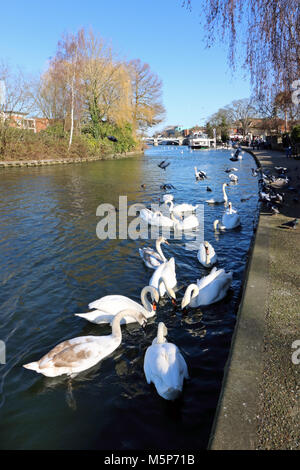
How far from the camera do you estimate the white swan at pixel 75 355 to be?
3.68 m

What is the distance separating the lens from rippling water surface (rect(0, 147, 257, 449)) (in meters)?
3.11

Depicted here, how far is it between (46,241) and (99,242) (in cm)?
154

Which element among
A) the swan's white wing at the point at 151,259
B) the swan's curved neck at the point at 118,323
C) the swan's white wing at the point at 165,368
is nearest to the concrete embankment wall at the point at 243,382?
the swan's white wing at the point at 165,368

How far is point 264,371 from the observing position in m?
2.82

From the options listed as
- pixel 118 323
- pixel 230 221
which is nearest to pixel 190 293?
pixel 118 323

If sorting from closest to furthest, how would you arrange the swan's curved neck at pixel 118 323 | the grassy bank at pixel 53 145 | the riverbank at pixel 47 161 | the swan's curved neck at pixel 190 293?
the swan's curved neck at pixel 118 323
the swan's curved neck at pixel 190 293
the riverbank at pixel 47 161
the grassy bank at pixel 53 145

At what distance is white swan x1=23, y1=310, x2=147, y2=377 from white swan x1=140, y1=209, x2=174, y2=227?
6.29 m

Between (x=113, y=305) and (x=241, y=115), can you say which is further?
(x=241, y=115)

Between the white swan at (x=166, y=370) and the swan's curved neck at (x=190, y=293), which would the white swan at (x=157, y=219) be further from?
the white swan at (x=166, y=370)

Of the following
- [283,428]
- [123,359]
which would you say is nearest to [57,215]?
[123,359]

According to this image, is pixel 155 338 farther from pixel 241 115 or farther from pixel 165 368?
pixel 241 115

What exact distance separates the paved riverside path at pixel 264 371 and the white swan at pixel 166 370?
2.31 ft

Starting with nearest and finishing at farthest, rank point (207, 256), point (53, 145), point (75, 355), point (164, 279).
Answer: point (75, 355)
point (164, 279)
point (207, 256)
point (53, 145)

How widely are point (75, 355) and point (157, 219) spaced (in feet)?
22.6
